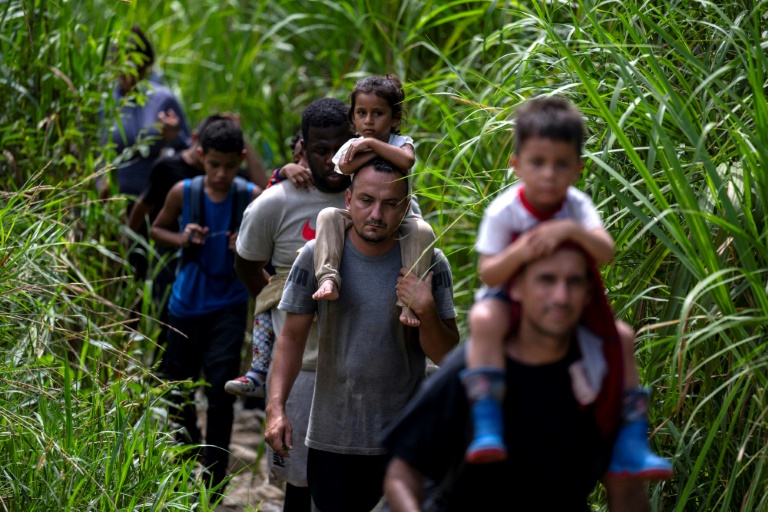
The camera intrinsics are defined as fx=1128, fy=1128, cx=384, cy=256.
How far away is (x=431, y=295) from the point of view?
11.4 feet

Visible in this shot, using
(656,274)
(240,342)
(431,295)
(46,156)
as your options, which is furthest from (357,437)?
(46,156)

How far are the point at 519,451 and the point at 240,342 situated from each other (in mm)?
3112

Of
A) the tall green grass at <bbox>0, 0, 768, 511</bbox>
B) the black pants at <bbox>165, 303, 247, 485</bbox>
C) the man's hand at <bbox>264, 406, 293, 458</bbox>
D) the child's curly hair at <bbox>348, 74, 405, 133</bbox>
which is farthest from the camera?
the black pants at <bbox>165, 303, 247, 485</bbox>

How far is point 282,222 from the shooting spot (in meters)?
4.32

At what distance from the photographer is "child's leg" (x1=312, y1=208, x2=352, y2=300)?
11.4 feet

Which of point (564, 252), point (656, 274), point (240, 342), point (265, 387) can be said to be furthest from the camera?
point (240, 342)

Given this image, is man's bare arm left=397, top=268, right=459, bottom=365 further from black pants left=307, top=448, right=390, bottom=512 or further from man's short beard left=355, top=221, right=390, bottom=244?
black pants left=307, top=448, right=390, bottom=512

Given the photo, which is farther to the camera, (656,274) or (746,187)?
(656,274)

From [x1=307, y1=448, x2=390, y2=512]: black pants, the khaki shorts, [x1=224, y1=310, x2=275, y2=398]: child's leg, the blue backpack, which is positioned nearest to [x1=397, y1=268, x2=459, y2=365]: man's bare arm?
[x1=307, y1=448, x2=390, y2=512]: black pants

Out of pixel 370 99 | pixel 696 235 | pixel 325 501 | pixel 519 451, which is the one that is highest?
pixel 370 99

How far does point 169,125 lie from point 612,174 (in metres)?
4.48

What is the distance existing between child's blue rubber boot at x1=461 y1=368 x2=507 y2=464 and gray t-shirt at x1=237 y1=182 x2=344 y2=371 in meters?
2.11

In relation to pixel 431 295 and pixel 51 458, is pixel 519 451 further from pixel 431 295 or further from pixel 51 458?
pixel 51 458

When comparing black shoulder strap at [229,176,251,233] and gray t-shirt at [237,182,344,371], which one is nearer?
gray t-shirt at [237,182,344,371]
